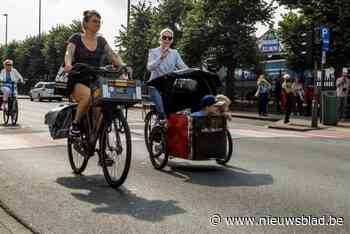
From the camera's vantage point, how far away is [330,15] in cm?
2405

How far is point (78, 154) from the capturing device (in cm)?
723

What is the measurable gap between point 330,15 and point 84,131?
1934 centimetres

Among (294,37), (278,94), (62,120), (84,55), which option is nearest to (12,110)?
(62,120)

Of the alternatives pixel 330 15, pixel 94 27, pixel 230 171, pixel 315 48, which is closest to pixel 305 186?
pixel 230 171

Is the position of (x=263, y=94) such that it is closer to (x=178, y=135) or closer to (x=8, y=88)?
(x=8, y=88)

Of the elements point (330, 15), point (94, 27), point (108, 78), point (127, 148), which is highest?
point (330, 15)

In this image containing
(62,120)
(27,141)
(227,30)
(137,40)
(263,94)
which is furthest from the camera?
(137,40)

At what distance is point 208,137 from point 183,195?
1.63 m

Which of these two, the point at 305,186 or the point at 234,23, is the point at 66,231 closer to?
the point at 305,186

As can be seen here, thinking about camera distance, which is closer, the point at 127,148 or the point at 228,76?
the point at 127,148

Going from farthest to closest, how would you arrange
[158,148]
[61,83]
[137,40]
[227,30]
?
[137,40], [227,30], [158,148], [61,83]

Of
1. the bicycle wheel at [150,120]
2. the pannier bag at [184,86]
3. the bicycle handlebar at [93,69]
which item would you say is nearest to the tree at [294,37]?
the bicycle wheel at [150,120]

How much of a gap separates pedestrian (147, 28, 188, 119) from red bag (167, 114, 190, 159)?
0.84 ft

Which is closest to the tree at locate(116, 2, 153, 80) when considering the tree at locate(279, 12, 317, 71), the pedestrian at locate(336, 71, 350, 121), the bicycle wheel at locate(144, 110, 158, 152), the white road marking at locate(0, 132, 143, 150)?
the tree at locate(279, 12, 317, 71)
